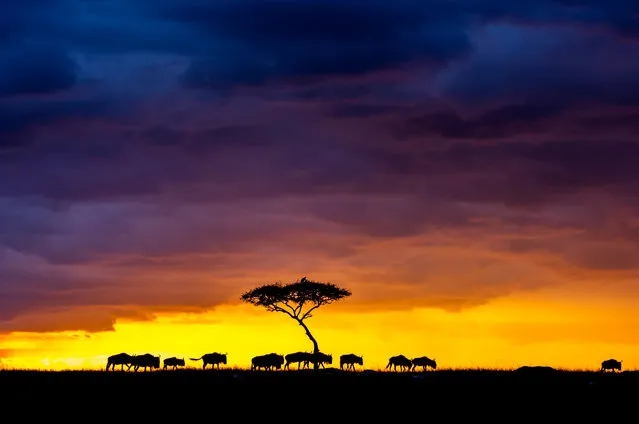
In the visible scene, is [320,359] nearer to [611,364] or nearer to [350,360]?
[350,360]

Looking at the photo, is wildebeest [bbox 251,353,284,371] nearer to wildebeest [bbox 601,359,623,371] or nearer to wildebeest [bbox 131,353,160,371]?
wildebeest [bbox 131,353,160,371]

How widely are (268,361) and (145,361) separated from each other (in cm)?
1110

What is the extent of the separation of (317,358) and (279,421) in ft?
155

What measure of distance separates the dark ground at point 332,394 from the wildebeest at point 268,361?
19169 millimetres

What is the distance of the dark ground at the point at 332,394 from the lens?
174 ft

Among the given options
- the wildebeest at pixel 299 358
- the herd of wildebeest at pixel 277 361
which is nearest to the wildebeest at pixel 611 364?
the herd of wildebeest at pixel 277 361

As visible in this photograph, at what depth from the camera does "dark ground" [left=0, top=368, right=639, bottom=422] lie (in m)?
53.0

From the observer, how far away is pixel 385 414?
5259 centimetres

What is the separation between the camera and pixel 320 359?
9694 centimetres

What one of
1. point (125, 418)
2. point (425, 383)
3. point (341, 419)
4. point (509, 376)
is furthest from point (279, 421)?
point (509, 376)

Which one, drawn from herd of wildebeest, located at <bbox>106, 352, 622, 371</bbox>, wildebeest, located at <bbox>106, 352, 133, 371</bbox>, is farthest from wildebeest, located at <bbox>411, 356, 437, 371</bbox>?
wildebeest, located at <bbox>106, 352, 133, 371</bbox>

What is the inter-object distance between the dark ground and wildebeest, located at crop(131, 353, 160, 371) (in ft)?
49.7

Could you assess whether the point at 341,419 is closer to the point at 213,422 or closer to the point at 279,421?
the point at 279,421

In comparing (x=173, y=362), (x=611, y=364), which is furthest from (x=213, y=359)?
(x=611, y=364)
